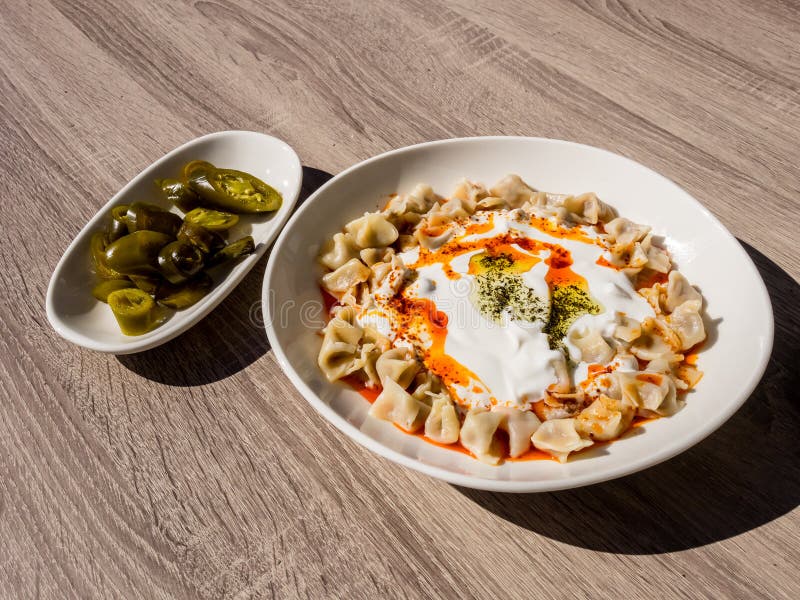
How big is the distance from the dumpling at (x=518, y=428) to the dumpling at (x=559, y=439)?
0.11 feet

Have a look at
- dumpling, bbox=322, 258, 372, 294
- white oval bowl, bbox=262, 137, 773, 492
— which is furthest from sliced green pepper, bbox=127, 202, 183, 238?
dumpling, bbox=322, 258, 372, 294

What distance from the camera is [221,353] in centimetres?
302

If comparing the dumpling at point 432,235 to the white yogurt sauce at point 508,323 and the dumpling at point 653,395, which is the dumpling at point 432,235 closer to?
the white yogurt sauce at point 508,323

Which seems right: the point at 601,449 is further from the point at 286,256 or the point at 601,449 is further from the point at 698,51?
the point at 698,51

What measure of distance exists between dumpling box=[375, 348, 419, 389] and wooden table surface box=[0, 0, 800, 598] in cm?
33

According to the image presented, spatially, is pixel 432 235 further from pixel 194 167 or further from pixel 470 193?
pixel 194 167

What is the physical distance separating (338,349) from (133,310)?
1.02 metres

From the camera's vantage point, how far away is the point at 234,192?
350 centimetres

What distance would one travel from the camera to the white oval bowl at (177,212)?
293 centimetres

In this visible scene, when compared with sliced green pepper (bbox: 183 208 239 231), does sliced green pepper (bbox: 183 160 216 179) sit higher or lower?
higher

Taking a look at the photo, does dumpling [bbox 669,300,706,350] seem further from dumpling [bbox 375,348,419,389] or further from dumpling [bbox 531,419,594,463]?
dumpling [bbox 375,348,419,389]

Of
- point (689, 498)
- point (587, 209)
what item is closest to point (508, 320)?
point (587, 209)

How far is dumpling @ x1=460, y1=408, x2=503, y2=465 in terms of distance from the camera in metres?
2.35

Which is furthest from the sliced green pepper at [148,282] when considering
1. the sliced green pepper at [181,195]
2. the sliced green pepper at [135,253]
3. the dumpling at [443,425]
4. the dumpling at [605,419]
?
the dumpling at [605,419]
